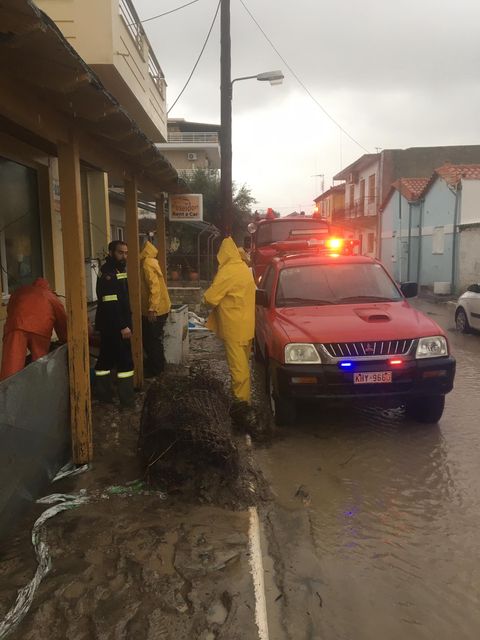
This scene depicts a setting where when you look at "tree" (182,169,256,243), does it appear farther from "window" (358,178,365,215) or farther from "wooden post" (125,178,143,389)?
"wooden post" (125,178,143,389)

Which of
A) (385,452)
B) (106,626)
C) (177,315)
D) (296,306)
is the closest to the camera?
(106,626)

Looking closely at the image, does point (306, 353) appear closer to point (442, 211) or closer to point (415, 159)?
point (442, 211)

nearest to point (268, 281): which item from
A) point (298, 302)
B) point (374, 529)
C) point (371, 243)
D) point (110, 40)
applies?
point (298, 302)

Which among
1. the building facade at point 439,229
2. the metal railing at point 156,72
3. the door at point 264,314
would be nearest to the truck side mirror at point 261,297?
the door at point 264,314

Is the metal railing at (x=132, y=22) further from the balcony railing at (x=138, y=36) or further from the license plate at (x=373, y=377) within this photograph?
the license plate at (x=373, y=377)

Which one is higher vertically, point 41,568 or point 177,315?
point 177,315

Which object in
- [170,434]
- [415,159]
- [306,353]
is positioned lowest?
[170,434]

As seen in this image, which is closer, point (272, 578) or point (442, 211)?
point (272, 578)

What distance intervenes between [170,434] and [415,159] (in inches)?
1362

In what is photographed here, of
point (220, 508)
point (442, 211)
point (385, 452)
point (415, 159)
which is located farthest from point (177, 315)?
point (415, 159)

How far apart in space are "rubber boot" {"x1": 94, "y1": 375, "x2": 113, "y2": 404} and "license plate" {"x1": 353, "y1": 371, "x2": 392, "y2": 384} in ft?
8.79

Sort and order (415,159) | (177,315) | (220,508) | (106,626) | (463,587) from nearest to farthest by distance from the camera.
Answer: (106,626)
(463,587)
(220,508)
(177,315)
(415,159)

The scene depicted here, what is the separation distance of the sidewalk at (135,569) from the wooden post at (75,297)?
44 centimetres

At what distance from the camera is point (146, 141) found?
4.88m
